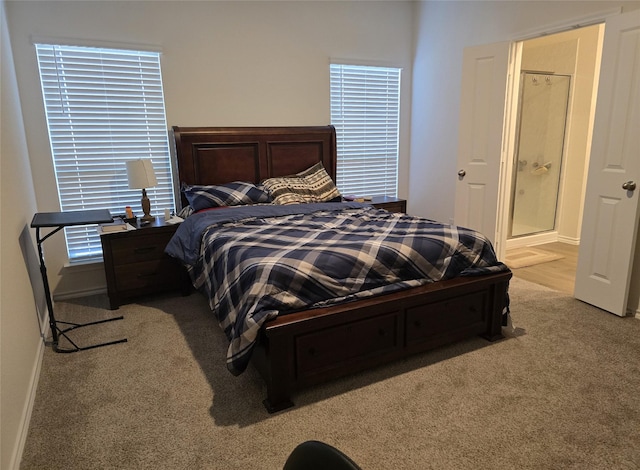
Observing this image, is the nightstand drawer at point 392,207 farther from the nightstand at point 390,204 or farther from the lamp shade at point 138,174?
the lamp shade at point 138,174

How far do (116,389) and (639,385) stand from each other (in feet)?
9.24

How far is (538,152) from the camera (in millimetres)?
5141

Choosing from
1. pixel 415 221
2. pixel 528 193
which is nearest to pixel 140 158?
pixel 415 221

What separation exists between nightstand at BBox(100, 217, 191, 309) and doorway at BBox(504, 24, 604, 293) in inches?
140

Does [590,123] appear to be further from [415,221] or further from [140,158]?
[140,158]

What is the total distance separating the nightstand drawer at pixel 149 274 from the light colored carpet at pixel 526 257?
3.30 meters

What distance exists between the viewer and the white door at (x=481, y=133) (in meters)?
3.91

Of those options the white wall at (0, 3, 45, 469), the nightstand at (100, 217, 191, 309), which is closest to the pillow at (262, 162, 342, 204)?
the nightstand at (100, 217, 191, 309)

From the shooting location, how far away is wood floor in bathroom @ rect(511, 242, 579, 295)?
379cm

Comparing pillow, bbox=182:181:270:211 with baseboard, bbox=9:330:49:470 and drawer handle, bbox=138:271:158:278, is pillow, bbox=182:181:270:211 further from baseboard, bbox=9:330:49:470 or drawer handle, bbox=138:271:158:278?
baseboard, bbox=9:330:49:470

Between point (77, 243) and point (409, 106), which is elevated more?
point (409, 106)

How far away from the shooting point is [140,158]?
3818 millimetres

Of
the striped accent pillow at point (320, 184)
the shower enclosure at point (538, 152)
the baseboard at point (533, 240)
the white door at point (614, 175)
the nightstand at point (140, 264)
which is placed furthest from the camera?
the baseboard at point (533, 240)

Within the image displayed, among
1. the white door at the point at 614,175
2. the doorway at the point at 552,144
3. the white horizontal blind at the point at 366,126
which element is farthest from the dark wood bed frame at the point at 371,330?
the white horizontal blind at the point at 366,126
